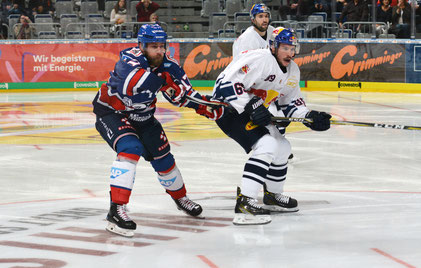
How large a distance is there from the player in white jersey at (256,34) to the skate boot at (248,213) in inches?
114

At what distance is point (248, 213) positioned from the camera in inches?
189

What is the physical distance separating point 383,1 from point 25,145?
30.2 ft

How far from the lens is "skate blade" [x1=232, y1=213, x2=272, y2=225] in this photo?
15.6 feet

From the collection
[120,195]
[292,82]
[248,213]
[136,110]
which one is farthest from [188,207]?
[292,82]

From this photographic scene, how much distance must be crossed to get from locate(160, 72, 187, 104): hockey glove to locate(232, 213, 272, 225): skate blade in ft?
2.79

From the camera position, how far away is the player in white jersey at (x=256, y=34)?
7.50m

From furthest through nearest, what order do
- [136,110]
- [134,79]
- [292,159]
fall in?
1. [292,159]
2. [136,110]
3. [134,79]

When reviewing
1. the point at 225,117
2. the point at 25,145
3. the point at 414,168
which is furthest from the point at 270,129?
the point at 25,145

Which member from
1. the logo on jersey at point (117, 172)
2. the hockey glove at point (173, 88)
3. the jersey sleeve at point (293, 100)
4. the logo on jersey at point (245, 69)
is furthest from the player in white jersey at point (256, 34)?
the logo on jersey at point (117, 172)

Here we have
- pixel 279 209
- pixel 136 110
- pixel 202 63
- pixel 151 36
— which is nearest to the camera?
pixel 151 36

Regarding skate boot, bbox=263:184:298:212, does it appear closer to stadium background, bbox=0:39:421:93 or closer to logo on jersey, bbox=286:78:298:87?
logo on jersey, bbox=286:78:298:87

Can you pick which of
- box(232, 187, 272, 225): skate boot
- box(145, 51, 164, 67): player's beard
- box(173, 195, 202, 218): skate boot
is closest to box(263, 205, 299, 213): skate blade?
box(232, 187, 272, 225): skate boot

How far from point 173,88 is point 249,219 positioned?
0.97 meters

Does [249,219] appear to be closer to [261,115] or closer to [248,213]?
[248,213]
